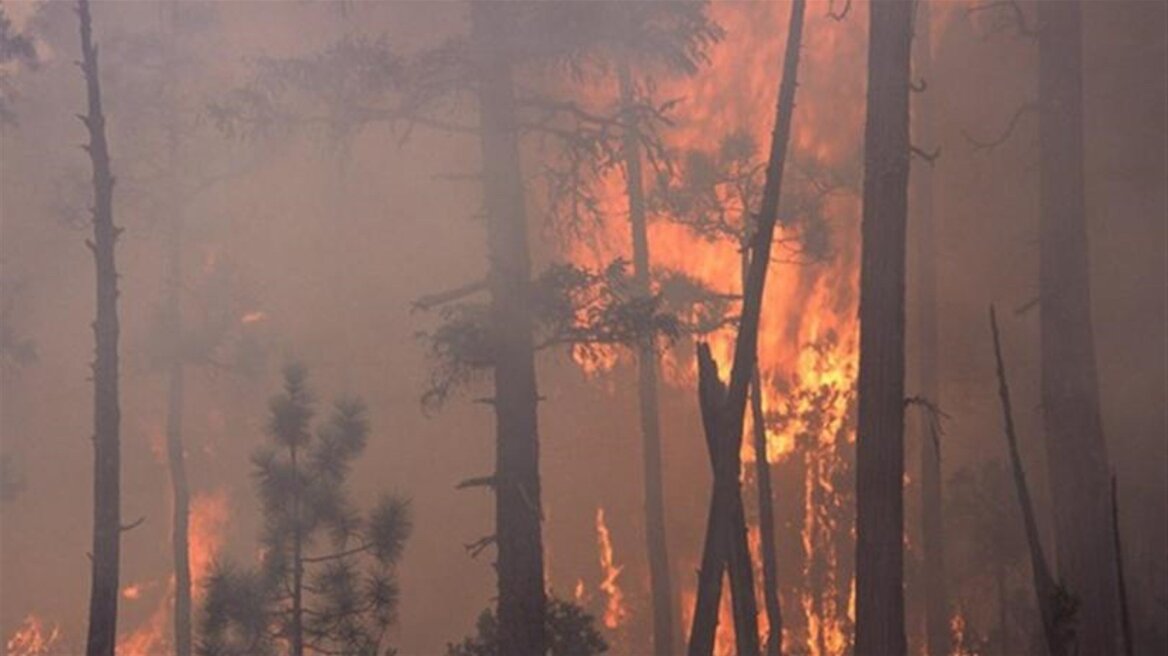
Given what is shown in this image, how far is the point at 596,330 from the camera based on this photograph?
1063 cm

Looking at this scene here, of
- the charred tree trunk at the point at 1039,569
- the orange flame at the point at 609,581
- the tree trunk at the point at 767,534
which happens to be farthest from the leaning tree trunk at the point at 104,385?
the orange flame at the point at 609,581

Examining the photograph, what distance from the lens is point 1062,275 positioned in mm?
10352

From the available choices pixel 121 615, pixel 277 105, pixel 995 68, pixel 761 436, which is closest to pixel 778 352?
pixel 995 68

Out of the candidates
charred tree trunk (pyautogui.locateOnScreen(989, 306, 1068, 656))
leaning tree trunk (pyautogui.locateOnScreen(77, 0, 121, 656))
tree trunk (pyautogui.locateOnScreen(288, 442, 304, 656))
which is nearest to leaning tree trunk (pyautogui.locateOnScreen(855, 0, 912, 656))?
charred tree trunk (pyautogui.locateOnScreen(989, 306, 1068, 656))

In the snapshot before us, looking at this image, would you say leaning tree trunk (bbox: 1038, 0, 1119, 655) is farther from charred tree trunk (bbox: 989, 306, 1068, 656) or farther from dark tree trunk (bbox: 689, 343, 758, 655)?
dark tree trunk (bbox: 689, 343, 758, 655)

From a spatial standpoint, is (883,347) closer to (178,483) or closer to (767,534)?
(767,534)

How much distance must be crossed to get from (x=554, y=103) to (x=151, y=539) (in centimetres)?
2071

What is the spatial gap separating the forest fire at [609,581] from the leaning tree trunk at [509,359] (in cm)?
1527

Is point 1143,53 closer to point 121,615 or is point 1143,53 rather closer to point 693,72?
point 693,72

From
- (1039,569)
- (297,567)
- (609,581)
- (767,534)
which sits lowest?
(1039,569)

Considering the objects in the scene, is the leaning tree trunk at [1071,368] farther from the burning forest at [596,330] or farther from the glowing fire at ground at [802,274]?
the glowing fire at ground at [802,274]

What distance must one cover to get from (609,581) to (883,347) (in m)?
19.1

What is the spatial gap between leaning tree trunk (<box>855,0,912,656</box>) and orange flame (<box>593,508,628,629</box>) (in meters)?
18.3

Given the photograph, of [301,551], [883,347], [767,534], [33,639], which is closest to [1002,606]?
[767,534]
